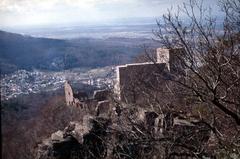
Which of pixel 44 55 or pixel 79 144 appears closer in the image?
pixel 79 144

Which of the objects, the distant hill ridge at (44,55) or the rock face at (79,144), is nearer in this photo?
the distant hill ridge at (44,55)

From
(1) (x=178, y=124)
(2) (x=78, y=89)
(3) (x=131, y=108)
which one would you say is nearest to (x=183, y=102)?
(1) (x=178, y=124)

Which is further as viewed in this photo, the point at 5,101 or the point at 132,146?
the point at 132,146

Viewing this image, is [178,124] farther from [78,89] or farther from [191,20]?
[78,89]

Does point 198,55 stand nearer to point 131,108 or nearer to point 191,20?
point 191,20

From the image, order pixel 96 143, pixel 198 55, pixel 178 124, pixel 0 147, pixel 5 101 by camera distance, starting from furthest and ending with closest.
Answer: pixel 96 143 → pixel 178 124 → pixel 198 55 → pixel 5 101 → pixel 0 147

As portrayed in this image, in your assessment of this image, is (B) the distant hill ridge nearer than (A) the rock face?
Yes

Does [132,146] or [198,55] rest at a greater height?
[198,55]

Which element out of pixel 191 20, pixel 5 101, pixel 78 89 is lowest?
pixel 78 89

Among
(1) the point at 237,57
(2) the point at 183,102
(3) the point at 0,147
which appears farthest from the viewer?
(2) the point at 183,102

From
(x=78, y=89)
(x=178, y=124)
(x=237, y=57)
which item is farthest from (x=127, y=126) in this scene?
(x=78, y=89)
